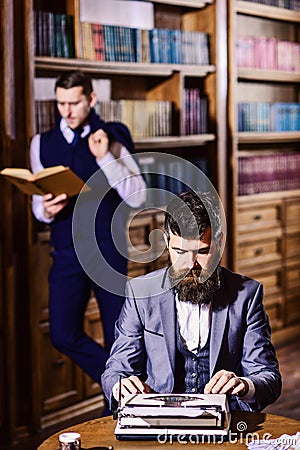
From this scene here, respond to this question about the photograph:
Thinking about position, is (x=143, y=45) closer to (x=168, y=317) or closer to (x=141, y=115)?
(x=141, y=115)

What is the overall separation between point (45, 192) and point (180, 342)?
→ 1.37 m

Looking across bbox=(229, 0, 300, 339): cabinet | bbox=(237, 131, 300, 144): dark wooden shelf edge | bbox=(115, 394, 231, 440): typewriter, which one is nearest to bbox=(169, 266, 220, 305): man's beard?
bbox=(115, 394, 231, 440): typewriter

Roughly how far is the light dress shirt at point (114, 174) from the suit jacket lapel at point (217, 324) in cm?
140

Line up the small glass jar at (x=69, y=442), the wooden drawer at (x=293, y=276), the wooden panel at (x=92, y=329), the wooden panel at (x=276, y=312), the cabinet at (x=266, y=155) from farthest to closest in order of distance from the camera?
the wooden drawer at (x=293, y=276), the wooden panel at (x=276, y=312), the cabinet at (x=266, y=155), the wooden panel at (x=92, y=329), the small glass jar at (x=69, y=442)

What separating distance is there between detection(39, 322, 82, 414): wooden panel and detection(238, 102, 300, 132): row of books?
199 cm

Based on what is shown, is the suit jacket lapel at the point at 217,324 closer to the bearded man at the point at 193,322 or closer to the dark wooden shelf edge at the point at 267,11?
the bearded man at the point at 193,322

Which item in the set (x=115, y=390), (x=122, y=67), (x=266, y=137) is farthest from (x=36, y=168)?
(x=266, y=137)

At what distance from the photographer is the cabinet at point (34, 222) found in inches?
146

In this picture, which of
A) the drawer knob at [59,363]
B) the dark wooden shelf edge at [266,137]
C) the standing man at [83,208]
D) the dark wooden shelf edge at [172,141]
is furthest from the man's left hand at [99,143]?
the dark wooden shelf edge at [266,137]

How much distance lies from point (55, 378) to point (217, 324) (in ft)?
6.55

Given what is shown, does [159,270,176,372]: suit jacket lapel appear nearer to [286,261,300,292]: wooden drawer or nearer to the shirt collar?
the shirt collar

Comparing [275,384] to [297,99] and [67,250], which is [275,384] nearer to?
[67,250]

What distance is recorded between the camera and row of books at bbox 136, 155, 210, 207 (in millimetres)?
4621

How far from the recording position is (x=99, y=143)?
12.0 ft
